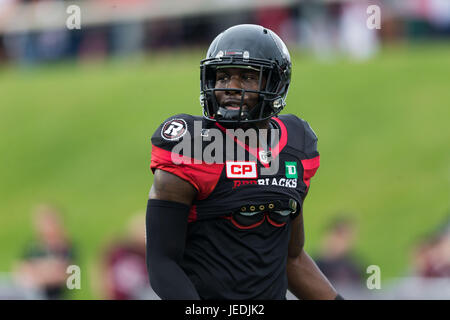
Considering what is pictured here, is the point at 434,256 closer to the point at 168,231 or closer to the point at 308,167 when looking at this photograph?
the point at 308,167

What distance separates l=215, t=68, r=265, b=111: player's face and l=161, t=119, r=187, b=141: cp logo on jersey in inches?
8.0

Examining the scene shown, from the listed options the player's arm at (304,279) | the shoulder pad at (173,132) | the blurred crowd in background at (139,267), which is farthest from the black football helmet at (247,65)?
the blurred crowd in background at (139,267)

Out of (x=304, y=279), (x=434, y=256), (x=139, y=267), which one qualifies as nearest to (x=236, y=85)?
(x=304, y=279)

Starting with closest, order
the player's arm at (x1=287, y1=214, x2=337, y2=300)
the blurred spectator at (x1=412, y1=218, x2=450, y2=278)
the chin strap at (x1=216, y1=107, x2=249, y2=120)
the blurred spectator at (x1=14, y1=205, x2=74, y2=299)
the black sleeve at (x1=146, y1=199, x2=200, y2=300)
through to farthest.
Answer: the black sleeve at (x1=146, y1=199, x2=200, y2=300) < the chin strap at (x1=216, y1=107, x2=249, y2=120) < the player's arm at (x1=287, y1=214, x2=337, y2=300) < the blurred spectator at (x1=412, y1=218, x2=450, y2=278) < the blurred spectator at (x1=14, y1=205, x2=74, y2=299)

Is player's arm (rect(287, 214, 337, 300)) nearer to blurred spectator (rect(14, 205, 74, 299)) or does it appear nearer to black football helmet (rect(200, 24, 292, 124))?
black football helmet (rect(200, 24, 292, 124))

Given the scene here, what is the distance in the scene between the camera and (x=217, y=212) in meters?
3.35

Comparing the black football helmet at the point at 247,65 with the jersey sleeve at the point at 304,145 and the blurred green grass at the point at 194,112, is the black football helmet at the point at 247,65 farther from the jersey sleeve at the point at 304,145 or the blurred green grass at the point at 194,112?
the blurred green grass at the point at 194,112

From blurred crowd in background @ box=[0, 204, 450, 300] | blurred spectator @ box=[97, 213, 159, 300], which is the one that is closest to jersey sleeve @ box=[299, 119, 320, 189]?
blurred crowd in background @ box=[0, 204, 450, 300]

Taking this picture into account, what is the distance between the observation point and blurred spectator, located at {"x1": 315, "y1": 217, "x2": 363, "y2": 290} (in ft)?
27.4

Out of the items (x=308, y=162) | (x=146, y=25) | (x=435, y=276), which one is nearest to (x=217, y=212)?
(x=308, y=162)

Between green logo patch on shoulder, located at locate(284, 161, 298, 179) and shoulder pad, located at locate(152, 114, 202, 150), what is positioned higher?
shoulder pad, located at locate(152, 114, 202, 150)

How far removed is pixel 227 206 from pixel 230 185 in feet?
0.28

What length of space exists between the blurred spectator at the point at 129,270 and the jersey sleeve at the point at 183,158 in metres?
5.40

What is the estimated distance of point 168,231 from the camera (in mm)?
3283
